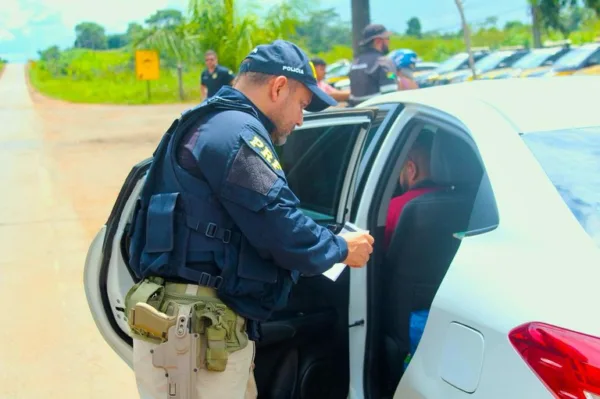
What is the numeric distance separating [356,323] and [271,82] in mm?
1002

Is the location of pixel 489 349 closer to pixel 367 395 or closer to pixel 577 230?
pixel 577 230

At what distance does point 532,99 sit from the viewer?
2301 mm

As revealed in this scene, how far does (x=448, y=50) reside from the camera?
51.8 metres

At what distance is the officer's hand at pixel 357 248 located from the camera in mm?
2209

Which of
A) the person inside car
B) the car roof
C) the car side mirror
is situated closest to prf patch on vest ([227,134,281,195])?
the car roof

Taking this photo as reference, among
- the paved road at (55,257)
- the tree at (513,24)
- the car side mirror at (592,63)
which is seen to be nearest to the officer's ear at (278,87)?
the paved road at (55,257)

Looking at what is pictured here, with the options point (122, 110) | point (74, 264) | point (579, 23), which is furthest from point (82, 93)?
point (579, 23)

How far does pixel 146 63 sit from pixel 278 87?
2544cm

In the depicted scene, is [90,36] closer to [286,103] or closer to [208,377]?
[286,103]

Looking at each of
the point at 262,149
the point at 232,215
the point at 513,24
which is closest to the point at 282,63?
the point at 262,149

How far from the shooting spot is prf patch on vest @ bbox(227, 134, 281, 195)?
2.01 metres

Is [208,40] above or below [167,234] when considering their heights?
below

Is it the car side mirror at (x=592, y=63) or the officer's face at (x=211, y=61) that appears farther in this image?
the car side mirror at (x=592, y=63)

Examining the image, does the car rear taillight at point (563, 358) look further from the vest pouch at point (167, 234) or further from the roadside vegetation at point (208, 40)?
the roadside vegetation at point (208, 40)
